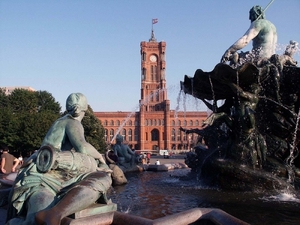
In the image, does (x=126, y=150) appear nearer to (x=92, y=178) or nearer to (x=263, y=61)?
(x=263, y=61)

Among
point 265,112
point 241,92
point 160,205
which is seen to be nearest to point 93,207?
point 160,205

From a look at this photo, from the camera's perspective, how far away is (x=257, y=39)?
27.6 feet

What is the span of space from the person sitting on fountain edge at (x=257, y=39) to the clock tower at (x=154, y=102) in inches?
2977

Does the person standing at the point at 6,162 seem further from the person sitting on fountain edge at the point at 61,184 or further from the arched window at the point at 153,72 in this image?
the arched window at the point at 153,72

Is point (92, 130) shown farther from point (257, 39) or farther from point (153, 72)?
point (153, 72)

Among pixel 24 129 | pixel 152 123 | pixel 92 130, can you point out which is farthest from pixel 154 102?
pixel 24 129

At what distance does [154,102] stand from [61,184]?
90.5m

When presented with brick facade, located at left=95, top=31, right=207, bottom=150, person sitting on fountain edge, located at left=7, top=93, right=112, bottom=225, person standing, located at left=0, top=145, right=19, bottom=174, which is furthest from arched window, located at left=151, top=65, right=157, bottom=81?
person sitting on fountain edge, located at left=7, top=93, right=112, bottom=225

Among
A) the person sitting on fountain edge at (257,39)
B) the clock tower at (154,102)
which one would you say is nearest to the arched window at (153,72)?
the clock tower at (154,102)

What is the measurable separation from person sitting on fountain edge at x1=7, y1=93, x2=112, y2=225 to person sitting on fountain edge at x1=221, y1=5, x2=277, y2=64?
5.36m

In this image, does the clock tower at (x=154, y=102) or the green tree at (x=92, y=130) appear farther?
the clock tower at (x=154, y=102)

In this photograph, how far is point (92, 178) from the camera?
9.66 feet

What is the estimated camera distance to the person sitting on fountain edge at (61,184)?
268 cm

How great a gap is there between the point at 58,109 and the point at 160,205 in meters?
41.3
